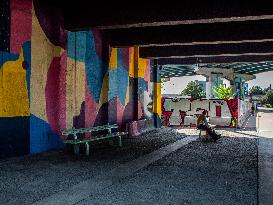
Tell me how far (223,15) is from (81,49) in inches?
214

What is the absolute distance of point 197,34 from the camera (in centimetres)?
1384

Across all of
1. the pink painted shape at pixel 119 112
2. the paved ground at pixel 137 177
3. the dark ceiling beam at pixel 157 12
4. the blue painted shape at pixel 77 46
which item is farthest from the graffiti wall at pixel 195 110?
the dark ceiling beam at pixel 157 12

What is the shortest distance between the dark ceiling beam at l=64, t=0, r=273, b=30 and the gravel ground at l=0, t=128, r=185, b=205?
4249 millimetres

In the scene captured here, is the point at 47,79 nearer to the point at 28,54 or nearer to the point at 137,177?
the point at 28,54

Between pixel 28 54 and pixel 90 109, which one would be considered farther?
pixel 90 109

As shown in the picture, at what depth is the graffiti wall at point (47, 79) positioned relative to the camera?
9.60 meters

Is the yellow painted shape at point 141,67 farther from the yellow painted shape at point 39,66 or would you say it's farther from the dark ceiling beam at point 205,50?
the yellow painted shape at point 39,66

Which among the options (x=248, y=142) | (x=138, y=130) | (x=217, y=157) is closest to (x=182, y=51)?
(x=138, y=130)

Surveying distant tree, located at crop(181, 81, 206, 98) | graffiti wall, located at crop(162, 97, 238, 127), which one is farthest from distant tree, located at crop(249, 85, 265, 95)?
graffiti wall, located at crop(162, 97, 238, 127)

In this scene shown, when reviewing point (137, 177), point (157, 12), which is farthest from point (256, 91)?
point (137, 177)

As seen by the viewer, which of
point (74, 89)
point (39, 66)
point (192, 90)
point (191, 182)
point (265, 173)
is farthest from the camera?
point (192, 90)

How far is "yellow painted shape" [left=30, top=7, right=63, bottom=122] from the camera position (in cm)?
1047

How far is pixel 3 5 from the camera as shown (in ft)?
30.5

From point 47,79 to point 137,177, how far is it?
5318 millimetres
